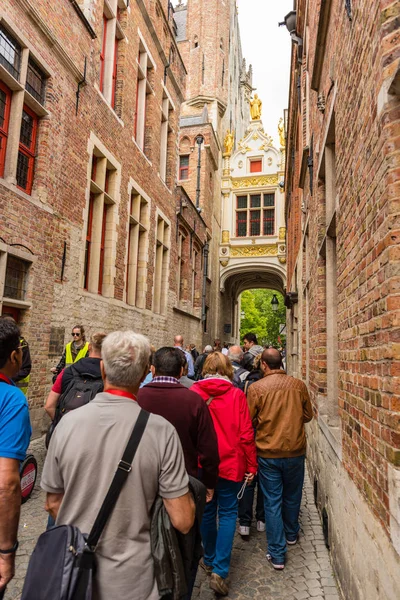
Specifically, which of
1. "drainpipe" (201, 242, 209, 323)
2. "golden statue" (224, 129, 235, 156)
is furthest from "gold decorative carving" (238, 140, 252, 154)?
"drainpipe" (201, 242, 209, 323)

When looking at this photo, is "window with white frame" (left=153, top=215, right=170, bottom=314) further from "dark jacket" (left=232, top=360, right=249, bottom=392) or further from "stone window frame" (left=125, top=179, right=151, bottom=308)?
"dark jacket" (left=232, top=360, right=249, bottom=392)

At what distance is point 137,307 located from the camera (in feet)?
40.1

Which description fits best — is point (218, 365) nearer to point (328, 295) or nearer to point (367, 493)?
point (367, 493)

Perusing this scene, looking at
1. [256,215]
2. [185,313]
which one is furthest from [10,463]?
[256,215]

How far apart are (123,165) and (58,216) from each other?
3.72 meters

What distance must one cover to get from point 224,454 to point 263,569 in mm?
1118

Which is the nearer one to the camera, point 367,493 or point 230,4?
point 367,493

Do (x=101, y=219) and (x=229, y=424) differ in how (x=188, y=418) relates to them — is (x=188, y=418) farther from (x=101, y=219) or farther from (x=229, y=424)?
(x=101, y=219)

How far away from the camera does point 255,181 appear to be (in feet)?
87.3

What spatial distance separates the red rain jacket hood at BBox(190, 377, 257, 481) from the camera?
3.42m

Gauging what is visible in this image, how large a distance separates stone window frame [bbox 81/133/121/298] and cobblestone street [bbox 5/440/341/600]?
5696 millimetres

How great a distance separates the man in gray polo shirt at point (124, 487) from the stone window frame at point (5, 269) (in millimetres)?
5059

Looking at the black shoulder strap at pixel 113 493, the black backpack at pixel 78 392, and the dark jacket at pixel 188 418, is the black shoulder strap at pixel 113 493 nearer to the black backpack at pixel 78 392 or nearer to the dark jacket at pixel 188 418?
the dark jacket at pixel 188 418

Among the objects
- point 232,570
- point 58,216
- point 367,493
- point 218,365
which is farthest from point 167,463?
point 58,216
